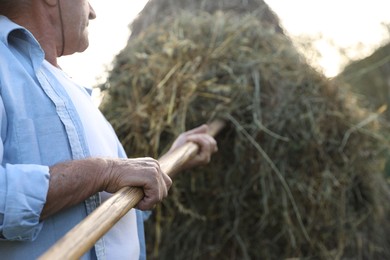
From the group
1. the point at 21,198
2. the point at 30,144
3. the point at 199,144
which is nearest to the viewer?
the point at 21,198

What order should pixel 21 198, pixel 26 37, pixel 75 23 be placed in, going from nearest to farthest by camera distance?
pixel 21 198 → pixel 26 37 → pixel 75 23

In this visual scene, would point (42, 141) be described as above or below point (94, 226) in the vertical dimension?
above

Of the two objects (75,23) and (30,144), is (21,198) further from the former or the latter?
(75,23)

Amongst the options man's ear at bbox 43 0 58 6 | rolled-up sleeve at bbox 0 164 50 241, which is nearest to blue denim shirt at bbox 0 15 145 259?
rolled-up sleeve at bbox 0 164 50 241

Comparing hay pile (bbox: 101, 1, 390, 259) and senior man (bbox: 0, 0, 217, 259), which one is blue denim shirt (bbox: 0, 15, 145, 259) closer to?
senior man (bbox: 0, 0, 217, 259)

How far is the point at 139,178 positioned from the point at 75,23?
1.40 feet

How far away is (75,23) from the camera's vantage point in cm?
144

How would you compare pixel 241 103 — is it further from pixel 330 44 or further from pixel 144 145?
pixel 330 44

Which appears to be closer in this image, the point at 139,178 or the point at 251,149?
the point at 139,178

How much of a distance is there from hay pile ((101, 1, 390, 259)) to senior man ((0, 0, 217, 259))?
81 cm

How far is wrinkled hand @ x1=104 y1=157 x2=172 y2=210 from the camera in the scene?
1245 mm

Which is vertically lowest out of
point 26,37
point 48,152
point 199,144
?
point 199,144

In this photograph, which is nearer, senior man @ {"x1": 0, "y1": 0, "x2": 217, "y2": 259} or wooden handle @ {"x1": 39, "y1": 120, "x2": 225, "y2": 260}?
wooden handle @ {"x1": 39, "y1": 120, "x2": 225, "y2": 260}

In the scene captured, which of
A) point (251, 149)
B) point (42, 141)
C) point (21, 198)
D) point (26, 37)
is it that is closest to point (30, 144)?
point (42, 141)
